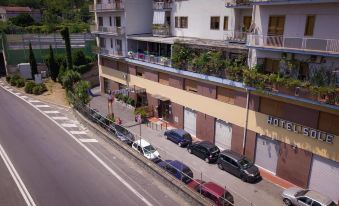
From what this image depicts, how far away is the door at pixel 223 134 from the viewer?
27.0 m

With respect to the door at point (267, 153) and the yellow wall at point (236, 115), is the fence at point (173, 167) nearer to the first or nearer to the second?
the door at point (267, 153)

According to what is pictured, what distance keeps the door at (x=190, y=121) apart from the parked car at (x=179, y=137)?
6.93 feet

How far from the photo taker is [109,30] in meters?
40.8

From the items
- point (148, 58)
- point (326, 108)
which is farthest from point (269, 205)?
point (148, 58)

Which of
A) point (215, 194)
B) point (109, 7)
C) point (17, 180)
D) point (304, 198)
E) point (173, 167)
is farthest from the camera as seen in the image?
point (109, 7)

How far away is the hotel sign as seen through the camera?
773 inches

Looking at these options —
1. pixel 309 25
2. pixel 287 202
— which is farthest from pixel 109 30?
pixel 287 202

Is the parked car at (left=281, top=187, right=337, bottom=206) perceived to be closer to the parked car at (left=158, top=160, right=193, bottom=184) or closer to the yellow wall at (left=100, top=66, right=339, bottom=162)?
the yellow wall at (left=100, top=66, right=339, bottom=162)

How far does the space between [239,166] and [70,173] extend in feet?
42.1

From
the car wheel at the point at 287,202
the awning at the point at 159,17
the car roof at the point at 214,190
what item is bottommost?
the car wheel at the point at 287,202

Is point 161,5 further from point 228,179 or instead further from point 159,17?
point 228,179

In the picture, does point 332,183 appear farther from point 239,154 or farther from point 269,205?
point 239,154

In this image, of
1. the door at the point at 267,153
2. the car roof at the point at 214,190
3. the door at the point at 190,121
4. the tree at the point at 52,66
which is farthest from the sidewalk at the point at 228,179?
the tree at the point at 52,66

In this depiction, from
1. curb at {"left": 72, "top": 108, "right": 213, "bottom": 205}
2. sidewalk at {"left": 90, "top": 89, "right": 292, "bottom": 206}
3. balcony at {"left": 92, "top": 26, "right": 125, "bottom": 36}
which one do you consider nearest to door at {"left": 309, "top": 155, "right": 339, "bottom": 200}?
sidewalk at {"left": 90, "top": 89, "right": 292, "bottom": 206}
